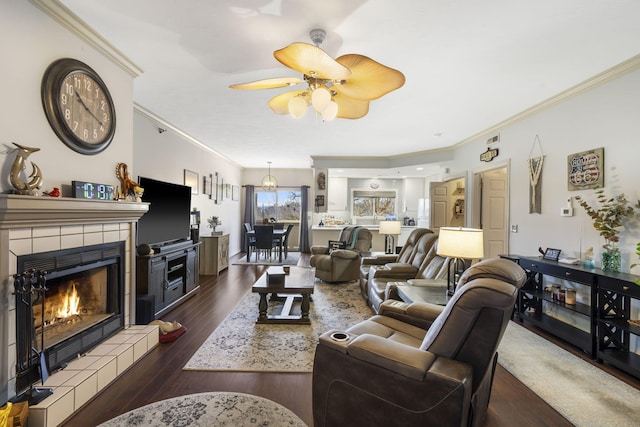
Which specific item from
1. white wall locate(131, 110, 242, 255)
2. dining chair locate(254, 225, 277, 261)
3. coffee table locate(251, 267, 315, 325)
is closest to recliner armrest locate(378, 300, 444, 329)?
coffee table locate(251, 267, 315, 325)

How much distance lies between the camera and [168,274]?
13.1 ft

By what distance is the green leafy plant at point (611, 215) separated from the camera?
8.72 feet

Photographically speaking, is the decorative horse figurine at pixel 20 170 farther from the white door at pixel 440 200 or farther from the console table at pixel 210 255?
the white door at pixel 440 200

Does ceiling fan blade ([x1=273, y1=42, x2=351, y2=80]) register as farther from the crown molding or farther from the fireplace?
the fireplace

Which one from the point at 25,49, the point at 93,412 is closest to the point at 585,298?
the point at 93,412

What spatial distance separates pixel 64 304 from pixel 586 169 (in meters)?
4.89

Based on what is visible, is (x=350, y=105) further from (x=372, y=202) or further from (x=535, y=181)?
(x=372, y=202)

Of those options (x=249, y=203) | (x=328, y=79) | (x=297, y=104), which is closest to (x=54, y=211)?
(x=297, y=104)

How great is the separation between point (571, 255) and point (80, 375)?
4.52 metres

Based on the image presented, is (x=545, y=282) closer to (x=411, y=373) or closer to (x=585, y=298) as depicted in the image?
(x=585, y=298)

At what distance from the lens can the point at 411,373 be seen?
4.49 feet

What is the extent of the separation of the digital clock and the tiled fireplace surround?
97 mm

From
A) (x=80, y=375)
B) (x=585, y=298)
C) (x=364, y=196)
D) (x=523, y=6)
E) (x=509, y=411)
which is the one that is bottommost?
(x=509, y=411)

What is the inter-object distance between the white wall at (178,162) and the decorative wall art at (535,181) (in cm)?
504
